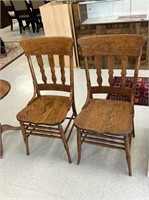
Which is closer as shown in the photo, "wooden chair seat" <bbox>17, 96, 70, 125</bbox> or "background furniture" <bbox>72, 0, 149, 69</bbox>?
"wooden chair seat" <bbox>17, 96, 70, 125</bbox>

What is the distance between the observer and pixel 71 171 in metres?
1.79

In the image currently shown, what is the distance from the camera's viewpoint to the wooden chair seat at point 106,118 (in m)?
1.52

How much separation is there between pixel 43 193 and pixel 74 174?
0.28 meters

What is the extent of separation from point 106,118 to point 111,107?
16 cm

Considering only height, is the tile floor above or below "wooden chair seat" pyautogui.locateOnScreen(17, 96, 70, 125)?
below

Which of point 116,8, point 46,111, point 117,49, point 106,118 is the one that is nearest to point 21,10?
point 116,8

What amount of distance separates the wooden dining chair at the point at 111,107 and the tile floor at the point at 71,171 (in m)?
0.12

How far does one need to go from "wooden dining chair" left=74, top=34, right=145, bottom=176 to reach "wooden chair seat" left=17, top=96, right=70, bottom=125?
0.17 meters

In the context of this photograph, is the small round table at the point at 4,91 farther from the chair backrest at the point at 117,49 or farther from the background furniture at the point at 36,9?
the background furniture at the point at 36,9

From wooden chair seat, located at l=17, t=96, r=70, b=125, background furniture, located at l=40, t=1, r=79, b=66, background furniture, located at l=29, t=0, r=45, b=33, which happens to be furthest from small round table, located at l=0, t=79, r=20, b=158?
background furniture, located at l=29, t=0, r=45, b=33

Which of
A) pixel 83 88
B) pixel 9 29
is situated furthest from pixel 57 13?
pixel 9 29

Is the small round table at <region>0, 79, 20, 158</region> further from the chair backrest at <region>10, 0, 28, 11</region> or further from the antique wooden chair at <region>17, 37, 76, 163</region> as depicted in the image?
the chair backrest at <region>10, 0, 28, 11</region>

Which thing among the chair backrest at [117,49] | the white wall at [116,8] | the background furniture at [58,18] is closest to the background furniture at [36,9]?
the background furniture at [58,18]

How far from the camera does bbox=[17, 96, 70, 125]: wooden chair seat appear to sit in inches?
68.0
